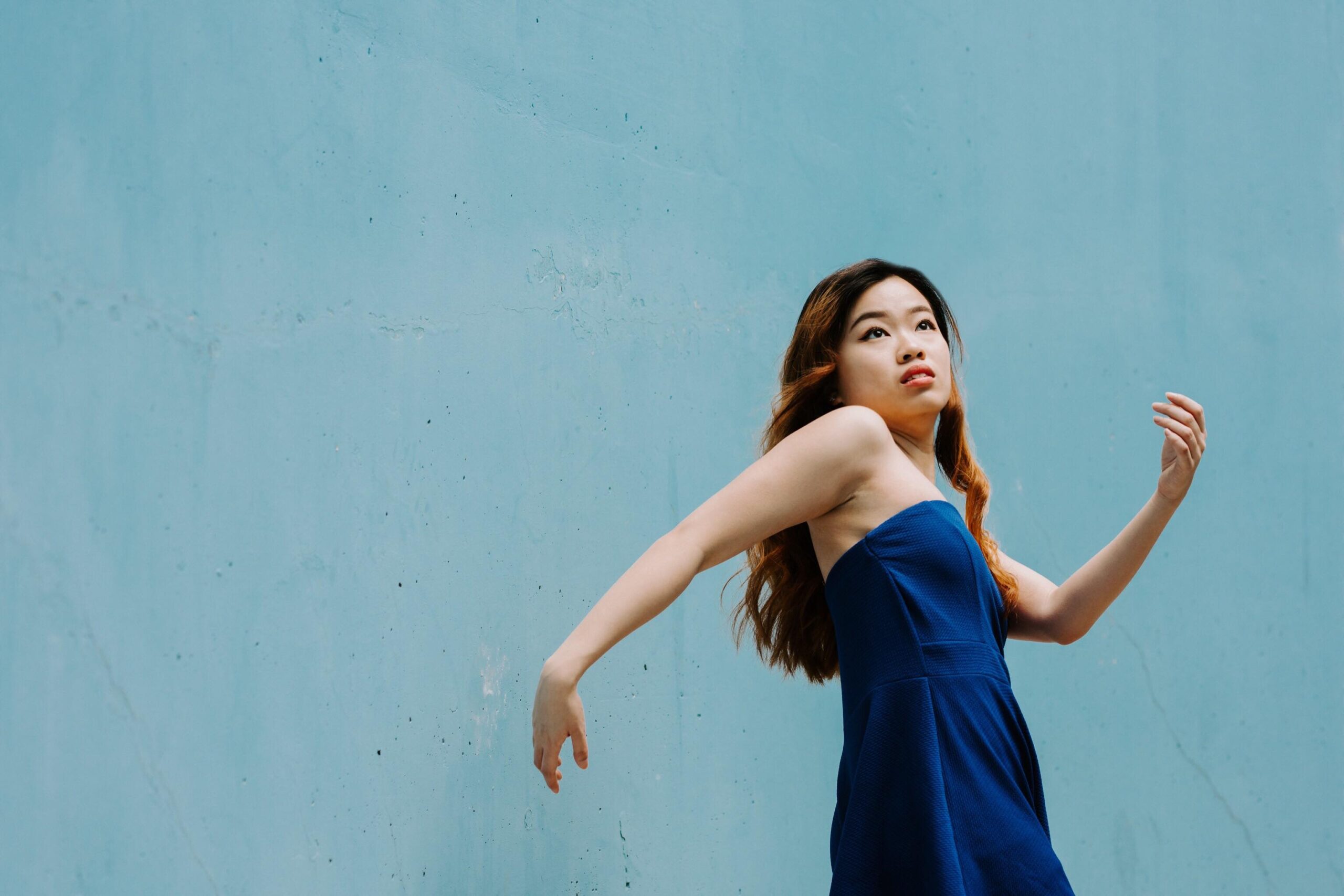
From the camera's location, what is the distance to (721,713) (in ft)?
6.25

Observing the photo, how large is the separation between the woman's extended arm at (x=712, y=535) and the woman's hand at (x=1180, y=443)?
1.20 feet

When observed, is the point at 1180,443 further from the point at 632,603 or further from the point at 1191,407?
the point at 632,603

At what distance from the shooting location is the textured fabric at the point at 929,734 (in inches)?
52.9

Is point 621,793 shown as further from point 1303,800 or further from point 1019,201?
point 1303,800

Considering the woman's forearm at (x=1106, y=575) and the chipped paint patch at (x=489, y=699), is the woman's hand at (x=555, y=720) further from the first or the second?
the woman's forearm at (x=1106, y=575)

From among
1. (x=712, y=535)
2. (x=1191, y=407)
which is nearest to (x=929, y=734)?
(x=712, y=535)

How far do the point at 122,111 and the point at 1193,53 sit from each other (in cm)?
211

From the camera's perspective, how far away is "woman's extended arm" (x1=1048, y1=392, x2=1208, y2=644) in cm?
155

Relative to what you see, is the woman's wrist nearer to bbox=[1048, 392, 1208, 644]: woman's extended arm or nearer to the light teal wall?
the light teal wall

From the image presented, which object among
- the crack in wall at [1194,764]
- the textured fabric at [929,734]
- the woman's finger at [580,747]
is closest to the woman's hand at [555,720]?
the woman's finger at [580,747]

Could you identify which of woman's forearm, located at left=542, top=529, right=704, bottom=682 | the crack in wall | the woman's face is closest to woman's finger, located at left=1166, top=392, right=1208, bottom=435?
the woman's face

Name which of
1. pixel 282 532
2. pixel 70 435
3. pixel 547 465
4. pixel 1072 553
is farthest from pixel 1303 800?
pixel 70 435

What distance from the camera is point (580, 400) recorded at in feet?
5.95

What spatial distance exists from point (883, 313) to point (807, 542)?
1.06 feet
